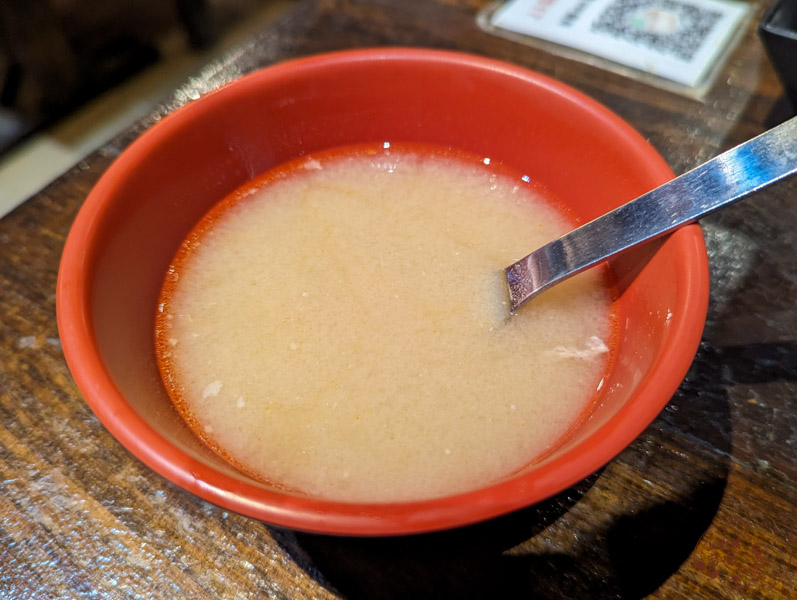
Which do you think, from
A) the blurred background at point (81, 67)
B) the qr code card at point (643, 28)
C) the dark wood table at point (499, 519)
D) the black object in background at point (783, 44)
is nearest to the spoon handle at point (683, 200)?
the dark wood table at point (499, 519)

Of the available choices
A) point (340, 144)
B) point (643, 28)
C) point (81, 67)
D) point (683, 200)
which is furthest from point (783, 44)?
point (81, 67)

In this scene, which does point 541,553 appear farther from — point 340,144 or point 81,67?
point 81,67

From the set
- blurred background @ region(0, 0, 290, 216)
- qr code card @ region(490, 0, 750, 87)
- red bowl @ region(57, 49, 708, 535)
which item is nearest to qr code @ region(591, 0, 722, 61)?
qr code card @ region(490, 0, 750, 87)

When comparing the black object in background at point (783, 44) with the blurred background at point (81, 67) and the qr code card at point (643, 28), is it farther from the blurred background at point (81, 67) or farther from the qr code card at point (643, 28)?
the blurred background at point (81, 67)

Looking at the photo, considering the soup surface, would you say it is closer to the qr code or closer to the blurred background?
the qr code

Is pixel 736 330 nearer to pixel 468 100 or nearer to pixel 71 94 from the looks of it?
pixel 468 100

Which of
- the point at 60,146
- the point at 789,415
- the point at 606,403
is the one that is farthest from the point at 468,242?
the point at 60,146
